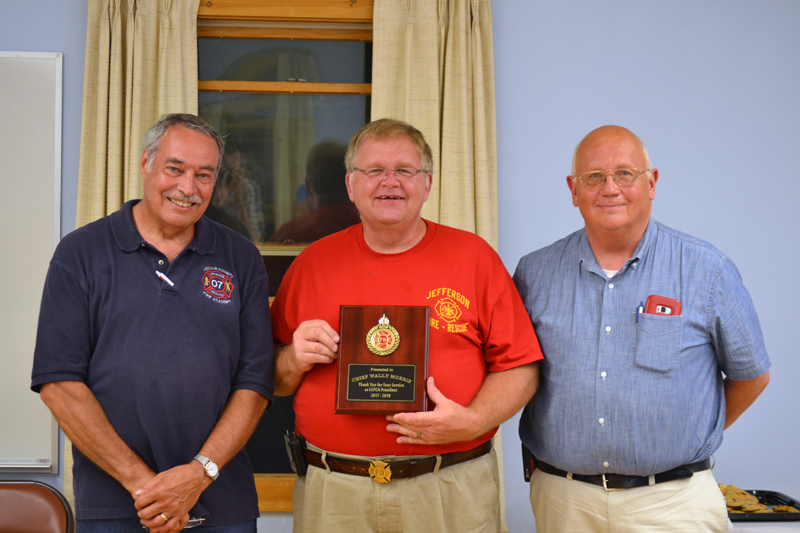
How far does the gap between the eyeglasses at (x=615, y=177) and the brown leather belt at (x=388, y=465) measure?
93 cm

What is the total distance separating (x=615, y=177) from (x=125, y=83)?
2.66 metres

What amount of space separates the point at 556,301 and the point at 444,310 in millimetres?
392

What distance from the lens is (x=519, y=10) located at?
337cm

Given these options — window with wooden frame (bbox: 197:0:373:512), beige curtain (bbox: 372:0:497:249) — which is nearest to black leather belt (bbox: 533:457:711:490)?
beige curtain (bbox: 372:0:497:249)

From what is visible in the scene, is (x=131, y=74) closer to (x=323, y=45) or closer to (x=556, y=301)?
(x=323, y=45)

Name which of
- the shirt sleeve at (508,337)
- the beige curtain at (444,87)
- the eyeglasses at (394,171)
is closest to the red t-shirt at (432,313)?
the shirt sleeve at (508,337)

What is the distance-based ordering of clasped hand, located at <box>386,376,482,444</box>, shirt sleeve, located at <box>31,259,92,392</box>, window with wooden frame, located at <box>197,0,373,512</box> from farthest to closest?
window with wooden frame, located at <box>197,0,373,512</box> < clasped hand, located at <box>386,376,482,444</box> < shirt sleeve, located at <box>31,259,92,392</box>

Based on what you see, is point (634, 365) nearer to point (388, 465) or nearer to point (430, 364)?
point (430, 364)

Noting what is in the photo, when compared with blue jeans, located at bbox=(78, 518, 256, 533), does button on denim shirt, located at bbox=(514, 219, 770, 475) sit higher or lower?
higher

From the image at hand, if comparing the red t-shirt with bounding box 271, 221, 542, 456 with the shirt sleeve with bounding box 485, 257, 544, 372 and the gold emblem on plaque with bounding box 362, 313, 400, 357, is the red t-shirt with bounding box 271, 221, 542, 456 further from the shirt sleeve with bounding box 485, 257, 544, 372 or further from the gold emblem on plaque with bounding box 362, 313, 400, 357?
the gold emblem on plaque with bounding box 362, 313, 400, 357

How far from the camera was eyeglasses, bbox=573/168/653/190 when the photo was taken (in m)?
1.86

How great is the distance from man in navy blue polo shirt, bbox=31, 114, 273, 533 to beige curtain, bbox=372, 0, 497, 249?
5.15 feet

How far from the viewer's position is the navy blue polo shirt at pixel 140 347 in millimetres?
1645

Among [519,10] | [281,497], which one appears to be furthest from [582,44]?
[281,497]
